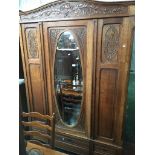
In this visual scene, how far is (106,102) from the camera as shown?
1.83 m

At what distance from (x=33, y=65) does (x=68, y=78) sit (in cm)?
43

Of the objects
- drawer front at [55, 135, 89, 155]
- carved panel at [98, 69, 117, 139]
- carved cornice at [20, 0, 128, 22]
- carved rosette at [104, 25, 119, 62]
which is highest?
carved cornice at [20, 0, 128, 22]

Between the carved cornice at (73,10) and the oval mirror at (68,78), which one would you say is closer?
the carved cornice at (73,10)

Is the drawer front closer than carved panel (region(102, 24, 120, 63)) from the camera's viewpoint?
No

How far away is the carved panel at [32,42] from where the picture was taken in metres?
2.07

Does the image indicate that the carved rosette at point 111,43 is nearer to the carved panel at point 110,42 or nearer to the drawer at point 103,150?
the carved panel at point 110,42

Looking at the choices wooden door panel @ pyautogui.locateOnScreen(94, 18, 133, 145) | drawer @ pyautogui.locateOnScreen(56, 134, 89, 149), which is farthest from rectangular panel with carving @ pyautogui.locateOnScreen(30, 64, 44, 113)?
wooden door panel @ pyautogui.locateOnScreen(94, 18, 133, 145)

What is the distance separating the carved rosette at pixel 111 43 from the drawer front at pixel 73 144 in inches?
38.1

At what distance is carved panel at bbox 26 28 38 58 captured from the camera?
2066 mm

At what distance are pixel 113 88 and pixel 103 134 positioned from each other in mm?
518

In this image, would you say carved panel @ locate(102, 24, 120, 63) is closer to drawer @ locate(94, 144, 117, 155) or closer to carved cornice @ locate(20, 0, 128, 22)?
carved cornice @ locate(20, 0, 128, 22)

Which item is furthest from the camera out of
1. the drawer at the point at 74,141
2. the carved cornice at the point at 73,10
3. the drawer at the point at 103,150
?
the drawer at the point at 74,141

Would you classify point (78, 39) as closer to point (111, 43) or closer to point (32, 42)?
point (111, 43)

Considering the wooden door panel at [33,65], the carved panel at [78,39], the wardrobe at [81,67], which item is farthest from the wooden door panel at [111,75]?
the wooden door panel at [33,65]
